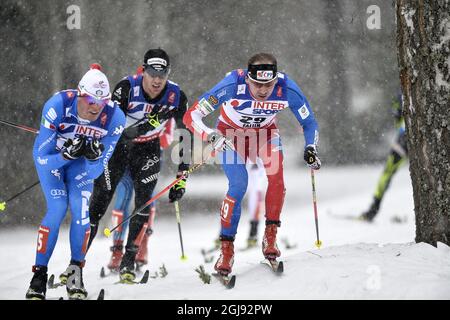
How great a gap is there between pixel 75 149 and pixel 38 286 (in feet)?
3.58

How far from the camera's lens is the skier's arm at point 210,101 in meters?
5.54

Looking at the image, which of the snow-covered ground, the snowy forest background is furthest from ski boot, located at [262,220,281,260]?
the snowy forest background

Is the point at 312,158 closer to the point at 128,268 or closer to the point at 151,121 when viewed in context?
the point at 151,121

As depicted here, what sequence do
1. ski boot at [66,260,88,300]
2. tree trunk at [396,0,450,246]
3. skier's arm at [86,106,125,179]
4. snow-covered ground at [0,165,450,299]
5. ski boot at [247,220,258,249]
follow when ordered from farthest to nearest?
ski boot at [247,220,258,249] < skier's arm at [86,106,125,179] < tree trunk at [396,0,450,246] < ski boot at [66,260,88,300] < snow-covered ground at [0,165,450,299]

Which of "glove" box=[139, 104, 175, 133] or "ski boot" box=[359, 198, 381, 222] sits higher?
"glove" box=[139, 104, 175, 133]

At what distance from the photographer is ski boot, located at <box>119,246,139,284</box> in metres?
6.14

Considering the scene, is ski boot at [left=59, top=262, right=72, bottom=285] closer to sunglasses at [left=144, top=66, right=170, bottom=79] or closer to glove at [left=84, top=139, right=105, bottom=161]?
glove at [left=84, top=139, right=105, bottom=161]

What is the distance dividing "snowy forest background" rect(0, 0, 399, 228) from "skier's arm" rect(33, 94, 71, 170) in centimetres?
658

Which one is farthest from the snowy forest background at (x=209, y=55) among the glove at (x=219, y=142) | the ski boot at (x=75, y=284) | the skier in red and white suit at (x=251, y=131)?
the ski boot at (x=75, y=284)

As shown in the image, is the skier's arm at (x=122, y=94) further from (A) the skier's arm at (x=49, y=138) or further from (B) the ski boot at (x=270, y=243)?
(B) the ski boot at (x=270, y=243)

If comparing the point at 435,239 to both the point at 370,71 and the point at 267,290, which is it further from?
the point at 370,71

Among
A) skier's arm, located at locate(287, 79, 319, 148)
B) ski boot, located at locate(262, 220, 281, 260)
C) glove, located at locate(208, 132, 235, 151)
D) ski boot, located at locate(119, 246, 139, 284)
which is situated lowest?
ski boot, located at locate(119, 246, 139, 284)

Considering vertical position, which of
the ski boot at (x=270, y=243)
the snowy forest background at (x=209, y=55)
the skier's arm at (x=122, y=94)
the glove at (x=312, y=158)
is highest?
the snowy forest background at (x=209, y=55)

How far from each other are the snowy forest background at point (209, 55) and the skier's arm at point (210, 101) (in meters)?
5.48
